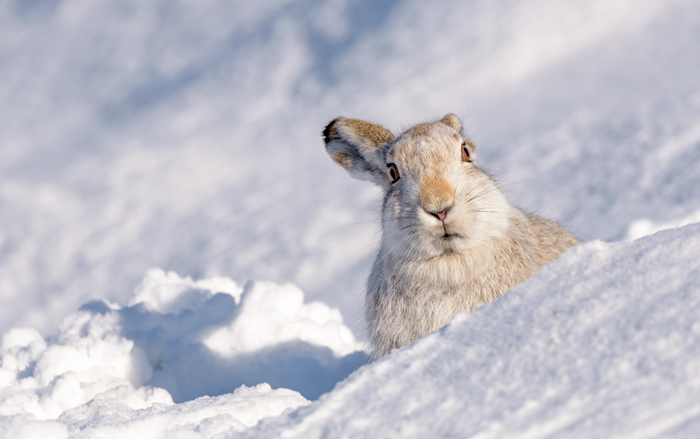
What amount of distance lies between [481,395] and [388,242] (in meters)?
2.48

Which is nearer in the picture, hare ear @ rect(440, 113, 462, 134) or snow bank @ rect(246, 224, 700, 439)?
snow bank @ rect(246, 224, 700, 439)

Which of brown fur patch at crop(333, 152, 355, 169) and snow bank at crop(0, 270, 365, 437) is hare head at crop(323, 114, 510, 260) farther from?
snow bank at crop(0, 270, 365, 437)

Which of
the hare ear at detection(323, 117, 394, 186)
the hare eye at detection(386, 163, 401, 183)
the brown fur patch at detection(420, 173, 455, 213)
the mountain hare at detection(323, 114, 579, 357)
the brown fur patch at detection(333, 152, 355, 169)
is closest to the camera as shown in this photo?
the brown fur patch at detection(420, 173, 455, 213)

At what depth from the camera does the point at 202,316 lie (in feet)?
23.1

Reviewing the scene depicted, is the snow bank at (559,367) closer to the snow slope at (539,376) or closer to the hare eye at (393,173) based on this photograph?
the snow slope at (539,376)

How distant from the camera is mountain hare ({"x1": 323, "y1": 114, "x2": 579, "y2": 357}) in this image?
4051 millimetres

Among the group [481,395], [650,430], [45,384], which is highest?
[45,384]

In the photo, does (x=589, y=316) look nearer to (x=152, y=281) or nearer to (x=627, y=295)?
(x=627, y=295)

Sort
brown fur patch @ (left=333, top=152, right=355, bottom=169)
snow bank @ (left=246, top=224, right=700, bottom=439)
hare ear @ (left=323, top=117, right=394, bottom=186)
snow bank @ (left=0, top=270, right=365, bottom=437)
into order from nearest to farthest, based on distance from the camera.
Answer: snow bank @ (left=246, top=224, right=700, bottom=439), snow bank @ (left=0, top=270, right=365, bottom=437), hare ear @ (left=323, top=117, right=394, bottom=186), brown fur patch @ (left=333, top=152, right=355, bottom=169)

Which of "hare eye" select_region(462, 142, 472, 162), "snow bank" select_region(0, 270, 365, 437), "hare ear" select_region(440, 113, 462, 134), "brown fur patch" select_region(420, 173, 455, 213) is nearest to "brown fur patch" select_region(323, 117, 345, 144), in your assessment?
"hare ear" select_region(440, 113, 462, 134)

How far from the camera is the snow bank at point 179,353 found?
504cm

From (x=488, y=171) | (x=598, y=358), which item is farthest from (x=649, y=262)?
(x=488, y=171)

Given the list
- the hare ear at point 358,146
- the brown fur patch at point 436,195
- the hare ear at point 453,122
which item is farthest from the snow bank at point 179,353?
the hare ear at point 453,122

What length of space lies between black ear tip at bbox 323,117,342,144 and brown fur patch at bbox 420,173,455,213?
5.02 ft
